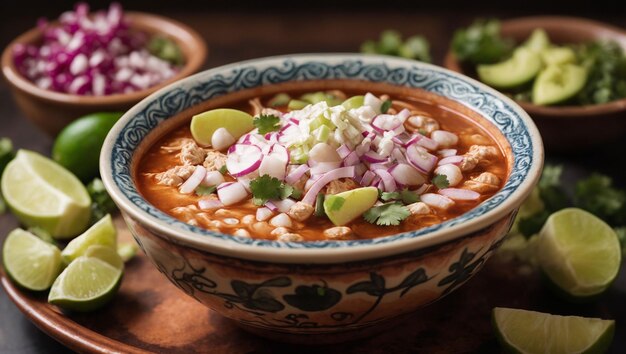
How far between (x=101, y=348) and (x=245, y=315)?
0.53 metres

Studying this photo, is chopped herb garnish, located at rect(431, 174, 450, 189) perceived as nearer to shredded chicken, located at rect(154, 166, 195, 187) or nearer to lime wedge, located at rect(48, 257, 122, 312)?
shredded chicken, located at rect(154, 166, 195, 187)

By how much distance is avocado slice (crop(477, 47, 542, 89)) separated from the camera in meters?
4.31

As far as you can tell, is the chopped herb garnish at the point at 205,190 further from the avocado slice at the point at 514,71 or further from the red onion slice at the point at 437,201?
the avocado slice at the point at 514,71

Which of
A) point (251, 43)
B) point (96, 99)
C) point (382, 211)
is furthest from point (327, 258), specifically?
point (251, 43)

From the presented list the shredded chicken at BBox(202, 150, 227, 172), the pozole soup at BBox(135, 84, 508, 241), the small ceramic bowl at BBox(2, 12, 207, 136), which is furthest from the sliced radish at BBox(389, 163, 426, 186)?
the small ceramic bowl at BBox(2, 12, 207, 136)

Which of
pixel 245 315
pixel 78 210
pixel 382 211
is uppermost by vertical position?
pixel 382 211

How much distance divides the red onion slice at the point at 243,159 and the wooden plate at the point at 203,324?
0.54 meters

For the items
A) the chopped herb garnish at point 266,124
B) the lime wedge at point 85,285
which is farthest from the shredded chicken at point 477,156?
the lime wedge at point 85,285

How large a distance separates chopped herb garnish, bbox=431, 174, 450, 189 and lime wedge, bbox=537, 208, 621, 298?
613 millimetres

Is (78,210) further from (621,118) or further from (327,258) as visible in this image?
(621,118)

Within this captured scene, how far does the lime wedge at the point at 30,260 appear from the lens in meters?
2.94

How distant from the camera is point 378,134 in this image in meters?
2.74

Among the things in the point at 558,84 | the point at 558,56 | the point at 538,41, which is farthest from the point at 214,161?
the point at 538,41

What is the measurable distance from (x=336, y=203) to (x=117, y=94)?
2.12 metres
